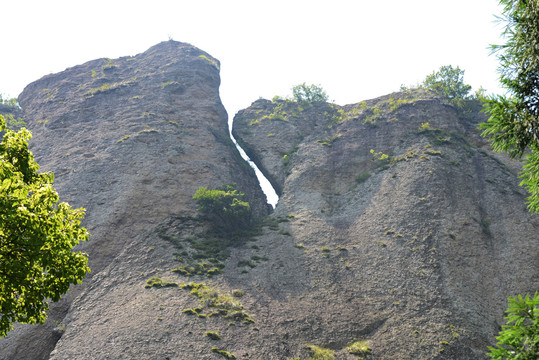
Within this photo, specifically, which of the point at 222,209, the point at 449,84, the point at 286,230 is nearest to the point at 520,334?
the point at 286,230

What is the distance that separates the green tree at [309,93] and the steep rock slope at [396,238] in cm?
1466

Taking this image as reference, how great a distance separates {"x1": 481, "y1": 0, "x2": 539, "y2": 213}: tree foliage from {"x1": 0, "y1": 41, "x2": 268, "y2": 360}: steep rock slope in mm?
25567

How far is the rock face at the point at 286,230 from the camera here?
28531 mm

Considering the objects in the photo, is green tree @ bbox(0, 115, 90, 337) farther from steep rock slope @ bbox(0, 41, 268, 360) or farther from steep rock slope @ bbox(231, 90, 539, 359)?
steep rock slope @ bbox(231, 90, 539, 359)

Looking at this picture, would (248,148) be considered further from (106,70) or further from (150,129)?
(106,70)

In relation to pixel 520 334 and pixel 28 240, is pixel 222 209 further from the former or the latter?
pixel 520 334

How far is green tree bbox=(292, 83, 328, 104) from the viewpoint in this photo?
7431 centimetres

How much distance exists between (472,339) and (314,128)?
43.7 metres

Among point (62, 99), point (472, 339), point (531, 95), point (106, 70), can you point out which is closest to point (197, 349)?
point (472, 339)

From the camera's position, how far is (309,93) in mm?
74938

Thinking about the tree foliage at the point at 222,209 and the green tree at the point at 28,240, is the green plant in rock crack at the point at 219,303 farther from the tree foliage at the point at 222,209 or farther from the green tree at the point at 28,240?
the green tree at the point at 28,240

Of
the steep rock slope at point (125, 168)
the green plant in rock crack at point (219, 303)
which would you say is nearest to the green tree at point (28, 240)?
the steep rock slope at point (125, 168)

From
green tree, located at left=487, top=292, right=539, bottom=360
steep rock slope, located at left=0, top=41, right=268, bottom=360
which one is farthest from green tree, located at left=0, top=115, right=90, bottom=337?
steep rock slope, located at left=0, top=41, right=268, bottom=360

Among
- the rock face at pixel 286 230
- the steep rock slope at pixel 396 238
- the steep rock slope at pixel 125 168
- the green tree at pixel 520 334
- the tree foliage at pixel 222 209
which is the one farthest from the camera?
the tree foliage at pixel 222 209
